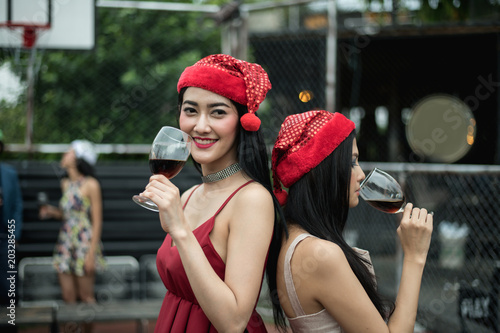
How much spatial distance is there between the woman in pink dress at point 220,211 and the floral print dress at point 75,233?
12.8 feet

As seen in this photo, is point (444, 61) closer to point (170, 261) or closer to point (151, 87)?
point (151, 87)

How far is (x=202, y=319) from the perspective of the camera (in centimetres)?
170

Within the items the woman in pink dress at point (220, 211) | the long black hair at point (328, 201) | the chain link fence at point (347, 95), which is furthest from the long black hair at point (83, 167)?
the long black hair at point (328, 201)

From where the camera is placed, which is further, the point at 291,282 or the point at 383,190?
the point at 383,190

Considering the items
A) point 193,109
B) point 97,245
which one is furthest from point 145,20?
point 193,109

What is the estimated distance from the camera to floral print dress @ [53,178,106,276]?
5.51 meters

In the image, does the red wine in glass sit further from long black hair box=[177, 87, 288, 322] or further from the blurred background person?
the blurred background person

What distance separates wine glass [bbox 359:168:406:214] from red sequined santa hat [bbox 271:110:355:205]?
8.2 inches

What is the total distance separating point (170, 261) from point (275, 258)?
36 centimetres

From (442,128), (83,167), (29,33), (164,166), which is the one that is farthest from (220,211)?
(442,128)

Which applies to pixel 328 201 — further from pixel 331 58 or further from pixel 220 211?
pixel 331 58

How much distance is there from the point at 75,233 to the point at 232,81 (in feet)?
14.1

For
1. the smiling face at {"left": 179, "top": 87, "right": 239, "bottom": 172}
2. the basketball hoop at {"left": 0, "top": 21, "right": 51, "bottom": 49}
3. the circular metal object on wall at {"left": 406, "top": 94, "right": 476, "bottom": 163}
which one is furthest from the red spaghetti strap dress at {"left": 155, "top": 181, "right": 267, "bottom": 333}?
the circular metal object on wall at {"left": 406, "top": 94, "right": 476, "bottom": 163}

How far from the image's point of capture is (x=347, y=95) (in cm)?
990
